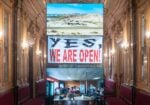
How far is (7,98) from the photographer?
7.68 metres

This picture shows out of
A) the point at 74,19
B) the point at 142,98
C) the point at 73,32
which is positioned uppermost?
the point at 74,19

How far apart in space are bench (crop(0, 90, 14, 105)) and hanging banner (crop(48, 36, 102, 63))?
8.00ft

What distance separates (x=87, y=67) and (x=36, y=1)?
8264 mm

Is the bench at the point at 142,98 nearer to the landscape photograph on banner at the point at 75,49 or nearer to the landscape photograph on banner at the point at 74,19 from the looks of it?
the landscape photograph on banner at the point at 75,49

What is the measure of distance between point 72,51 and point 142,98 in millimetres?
3220

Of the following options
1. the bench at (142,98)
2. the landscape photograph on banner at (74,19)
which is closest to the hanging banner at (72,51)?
the landscape photograph on banner at (74,19)

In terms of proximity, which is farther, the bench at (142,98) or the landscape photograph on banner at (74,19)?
the bench at (142,98)

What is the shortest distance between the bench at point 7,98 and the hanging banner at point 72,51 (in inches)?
96.0

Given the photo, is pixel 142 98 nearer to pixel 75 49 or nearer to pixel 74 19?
pixel 75 49

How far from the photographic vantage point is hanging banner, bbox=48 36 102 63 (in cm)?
500

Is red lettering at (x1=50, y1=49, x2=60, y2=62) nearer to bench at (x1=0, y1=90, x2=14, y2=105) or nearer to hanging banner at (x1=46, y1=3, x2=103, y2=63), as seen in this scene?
hanging banner at (x1=46, y1=3, x2=103, y2=63)

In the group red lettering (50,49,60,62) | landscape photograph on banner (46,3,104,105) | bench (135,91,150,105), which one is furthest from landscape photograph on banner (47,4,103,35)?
bench (135,91,150,105)

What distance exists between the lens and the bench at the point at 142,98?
7180mm

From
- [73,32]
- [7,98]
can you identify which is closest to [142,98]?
[7,98]
